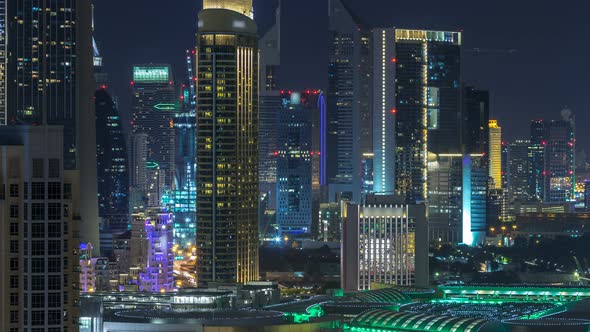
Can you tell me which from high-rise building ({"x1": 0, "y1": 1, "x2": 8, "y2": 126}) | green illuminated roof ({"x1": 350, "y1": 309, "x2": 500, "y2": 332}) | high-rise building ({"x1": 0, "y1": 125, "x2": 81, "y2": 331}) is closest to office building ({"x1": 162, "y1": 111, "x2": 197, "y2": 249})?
high-rise building ({"x1": 0, "y1": 1, "x2": 8, "y2": 126})

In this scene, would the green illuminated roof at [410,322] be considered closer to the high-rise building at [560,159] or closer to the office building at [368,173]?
the office building at [368,173]

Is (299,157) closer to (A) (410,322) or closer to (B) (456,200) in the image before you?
(B) (456,200)

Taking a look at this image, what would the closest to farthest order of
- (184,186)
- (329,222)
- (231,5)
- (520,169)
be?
(231,5) < (184,186) < (329,222) < (520,169)

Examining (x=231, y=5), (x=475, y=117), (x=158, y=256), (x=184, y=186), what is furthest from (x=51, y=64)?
(x=475, y=117)

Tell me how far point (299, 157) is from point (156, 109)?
10069 mm

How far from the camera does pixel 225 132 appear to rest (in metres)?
75.8

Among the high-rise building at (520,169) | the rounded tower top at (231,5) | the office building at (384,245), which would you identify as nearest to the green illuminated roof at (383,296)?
the office building at (384,245)

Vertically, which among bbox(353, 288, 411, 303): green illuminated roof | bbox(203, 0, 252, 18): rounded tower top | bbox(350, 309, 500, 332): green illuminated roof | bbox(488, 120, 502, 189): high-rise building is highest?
bbox(203, 0, 252, 18): rounded tower top

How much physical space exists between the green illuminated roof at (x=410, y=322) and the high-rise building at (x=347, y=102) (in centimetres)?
5609

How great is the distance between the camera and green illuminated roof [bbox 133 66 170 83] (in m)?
116

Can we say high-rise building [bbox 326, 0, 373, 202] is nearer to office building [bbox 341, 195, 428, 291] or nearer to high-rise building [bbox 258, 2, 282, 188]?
high-rise building [bbox 258, 2, 282, 188]

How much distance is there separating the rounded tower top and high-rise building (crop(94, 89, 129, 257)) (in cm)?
2718

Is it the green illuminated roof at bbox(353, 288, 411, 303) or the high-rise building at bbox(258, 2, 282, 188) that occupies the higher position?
the high-rise building at bbox(258, 2, 282, 188)

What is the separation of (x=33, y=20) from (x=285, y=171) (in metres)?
37.8
